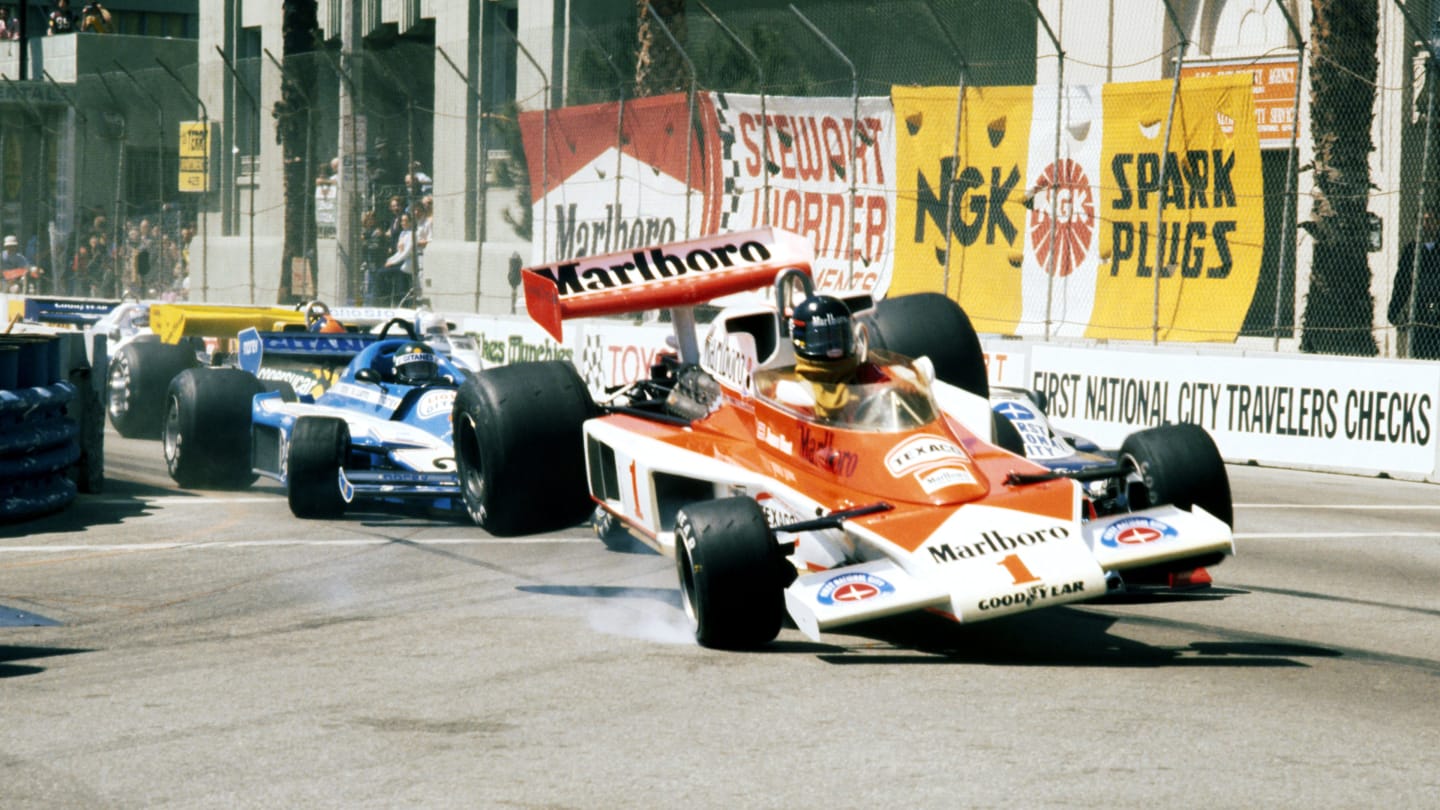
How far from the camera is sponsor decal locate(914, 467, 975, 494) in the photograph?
777 cm

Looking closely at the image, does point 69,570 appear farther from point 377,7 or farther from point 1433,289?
point 377,7

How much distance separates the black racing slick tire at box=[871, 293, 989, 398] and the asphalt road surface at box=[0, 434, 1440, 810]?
5.65 ft

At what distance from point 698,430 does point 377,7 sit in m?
30.3

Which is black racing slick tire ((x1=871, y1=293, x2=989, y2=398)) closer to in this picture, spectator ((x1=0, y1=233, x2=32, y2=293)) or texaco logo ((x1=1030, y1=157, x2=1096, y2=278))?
texaco logo ((x1=1030, y1=157, x2=1096, y2=278))

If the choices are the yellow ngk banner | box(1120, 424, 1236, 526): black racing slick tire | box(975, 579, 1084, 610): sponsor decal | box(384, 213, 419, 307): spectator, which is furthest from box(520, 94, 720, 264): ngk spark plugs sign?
box(975, 579, 1084, 610): sponsor decal

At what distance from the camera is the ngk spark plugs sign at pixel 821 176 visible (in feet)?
67.6

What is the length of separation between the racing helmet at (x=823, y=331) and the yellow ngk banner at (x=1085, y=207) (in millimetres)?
9607

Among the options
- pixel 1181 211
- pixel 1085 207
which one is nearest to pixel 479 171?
pixel 1085 207

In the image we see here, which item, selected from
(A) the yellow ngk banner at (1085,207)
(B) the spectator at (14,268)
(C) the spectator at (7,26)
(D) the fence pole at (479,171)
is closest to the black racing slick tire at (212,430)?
(A) the yellow ngk banner at (1085,207)

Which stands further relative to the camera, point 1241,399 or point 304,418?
point 1241,399

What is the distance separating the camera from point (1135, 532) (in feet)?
25.0

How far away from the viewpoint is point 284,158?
31.0 metres

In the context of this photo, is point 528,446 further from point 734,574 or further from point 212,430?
point 212,430

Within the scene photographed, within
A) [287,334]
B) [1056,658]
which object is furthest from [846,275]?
[1056,658]
